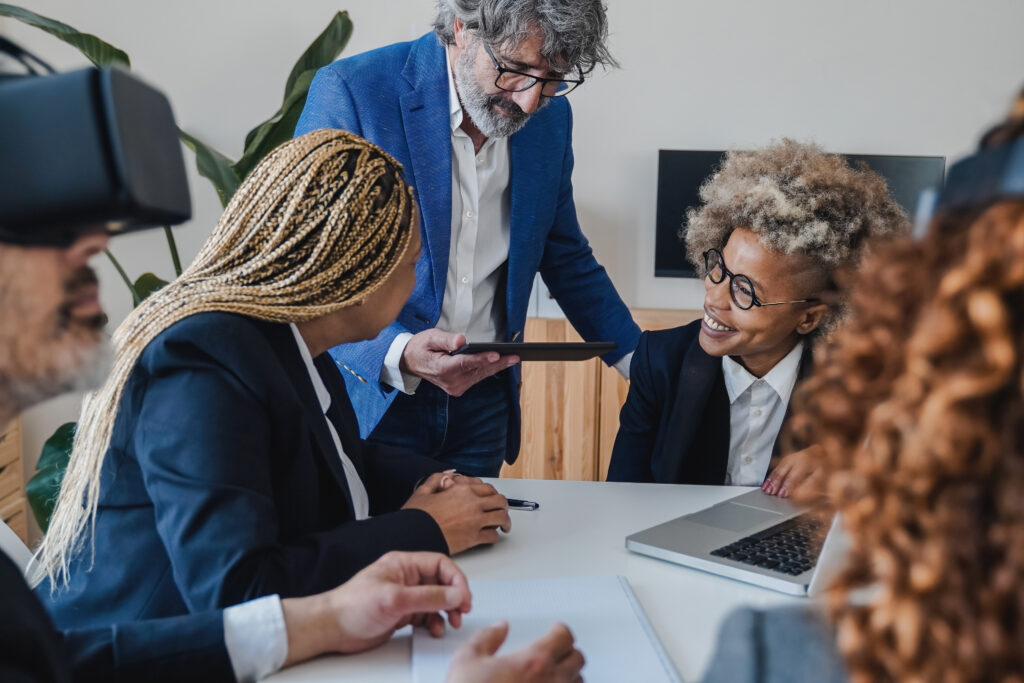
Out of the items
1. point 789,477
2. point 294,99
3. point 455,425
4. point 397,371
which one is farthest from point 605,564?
point 294,99

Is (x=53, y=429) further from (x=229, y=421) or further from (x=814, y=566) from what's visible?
(x=814, y=566)

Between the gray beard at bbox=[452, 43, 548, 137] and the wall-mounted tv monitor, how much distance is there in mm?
1721

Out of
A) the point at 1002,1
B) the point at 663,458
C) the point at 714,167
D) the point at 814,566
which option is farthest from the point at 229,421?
the point at 1002,1

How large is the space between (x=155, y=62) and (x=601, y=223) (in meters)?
1.87

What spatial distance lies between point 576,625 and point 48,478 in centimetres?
210

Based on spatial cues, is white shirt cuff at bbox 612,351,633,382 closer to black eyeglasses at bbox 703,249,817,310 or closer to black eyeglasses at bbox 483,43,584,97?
black eyeglasses at bbox 703,249,817,310

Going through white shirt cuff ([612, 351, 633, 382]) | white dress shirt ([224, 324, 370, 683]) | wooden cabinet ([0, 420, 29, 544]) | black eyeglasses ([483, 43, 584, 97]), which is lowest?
wooden cabinet ([0, 420, 29, 544])

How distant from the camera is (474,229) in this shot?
215 cm

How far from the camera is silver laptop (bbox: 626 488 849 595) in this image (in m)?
1.25

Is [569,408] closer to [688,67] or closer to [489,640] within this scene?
[688,67]

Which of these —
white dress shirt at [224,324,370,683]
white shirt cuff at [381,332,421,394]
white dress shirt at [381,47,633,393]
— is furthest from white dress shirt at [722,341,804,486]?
white dress shirt at [224,324,370,683]

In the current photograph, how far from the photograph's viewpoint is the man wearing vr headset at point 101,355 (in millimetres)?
666

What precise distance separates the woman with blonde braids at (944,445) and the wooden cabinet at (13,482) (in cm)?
320

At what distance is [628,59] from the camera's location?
3.68 metres
